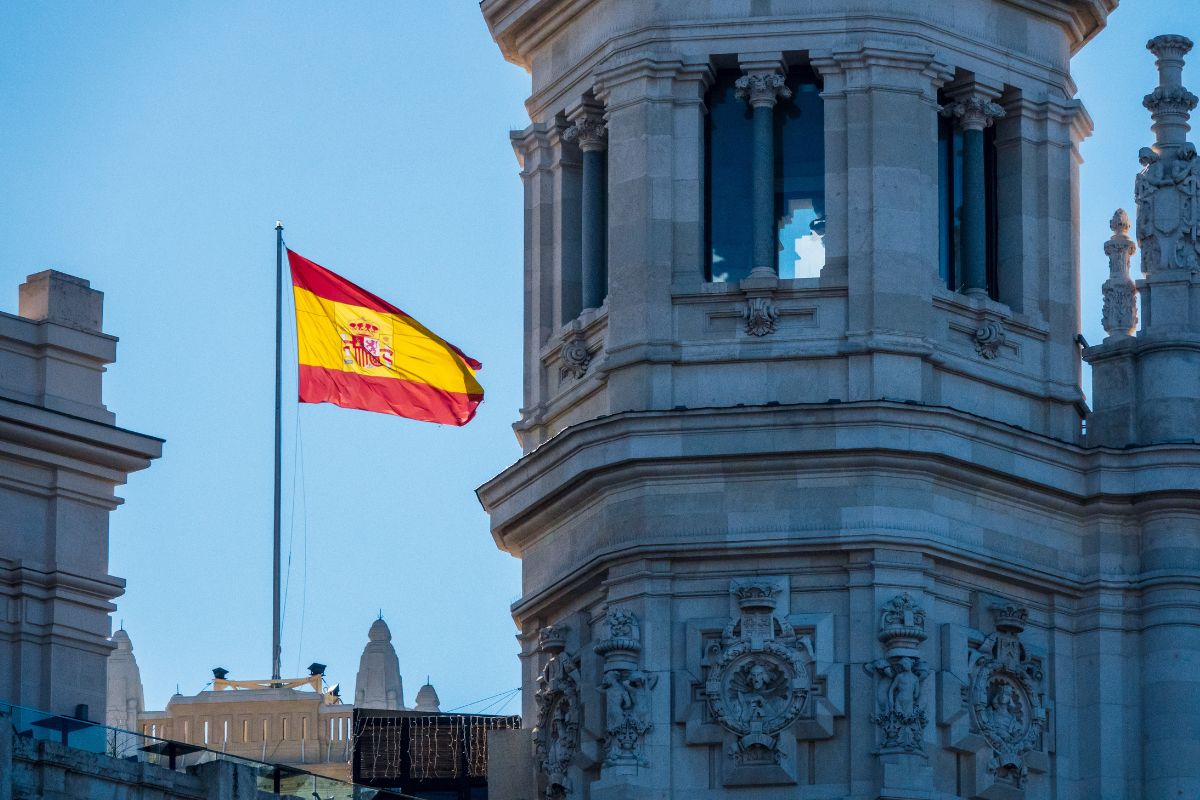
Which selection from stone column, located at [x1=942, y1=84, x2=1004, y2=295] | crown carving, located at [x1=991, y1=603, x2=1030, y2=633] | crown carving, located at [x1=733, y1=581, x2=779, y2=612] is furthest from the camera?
stone column, located at [x1=942, y1=84, x2=1004, y2=295]

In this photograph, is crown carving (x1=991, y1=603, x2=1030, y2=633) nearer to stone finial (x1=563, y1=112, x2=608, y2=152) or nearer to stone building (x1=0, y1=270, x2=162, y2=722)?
stone finial (x1=563, y1=112, x2=608, y2=152)

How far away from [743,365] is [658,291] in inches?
72.2

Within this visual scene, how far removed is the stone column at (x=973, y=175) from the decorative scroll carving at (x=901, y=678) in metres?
6.79

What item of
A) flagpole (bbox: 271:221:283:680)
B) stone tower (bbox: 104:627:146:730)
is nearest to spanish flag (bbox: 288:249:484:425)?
flagpole (bbox: 271:221:283:680)

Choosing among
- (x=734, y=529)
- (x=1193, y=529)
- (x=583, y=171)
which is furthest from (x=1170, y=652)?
(x=583, y=171)

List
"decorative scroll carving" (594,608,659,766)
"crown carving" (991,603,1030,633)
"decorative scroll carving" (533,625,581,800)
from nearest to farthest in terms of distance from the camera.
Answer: "decorative scroll carving" (594,608,659,766), "crown carving" (991,603,1030,633), "decorative scroll carving" (533,625,581,800)

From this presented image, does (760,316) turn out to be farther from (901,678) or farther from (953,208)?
(901,678)

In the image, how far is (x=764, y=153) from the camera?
75.6 metres

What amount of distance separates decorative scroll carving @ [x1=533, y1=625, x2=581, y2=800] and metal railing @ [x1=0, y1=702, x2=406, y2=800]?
10.4 m

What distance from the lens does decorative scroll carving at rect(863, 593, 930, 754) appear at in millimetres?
71312

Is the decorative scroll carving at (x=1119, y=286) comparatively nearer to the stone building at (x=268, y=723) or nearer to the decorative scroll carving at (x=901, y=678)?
the decorative scroll carving at (x=901, y=678)

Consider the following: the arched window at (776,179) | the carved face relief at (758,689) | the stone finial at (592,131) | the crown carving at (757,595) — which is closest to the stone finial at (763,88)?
the arched window at (776,179)

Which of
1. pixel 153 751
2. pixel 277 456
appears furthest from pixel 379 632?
pixel 153 751

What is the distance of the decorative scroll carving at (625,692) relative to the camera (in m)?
72.0
